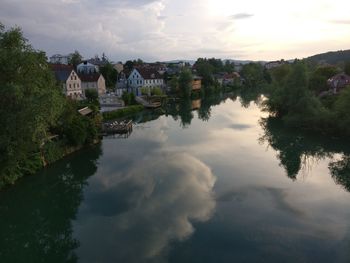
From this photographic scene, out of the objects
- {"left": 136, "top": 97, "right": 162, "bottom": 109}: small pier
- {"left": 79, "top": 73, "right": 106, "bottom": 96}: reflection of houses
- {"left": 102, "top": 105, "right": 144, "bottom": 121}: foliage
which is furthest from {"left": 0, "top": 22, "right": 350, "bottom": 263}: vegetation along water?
{"left": 79, "top": 73, "right": 106, "bottom": 96}: reflection of houses

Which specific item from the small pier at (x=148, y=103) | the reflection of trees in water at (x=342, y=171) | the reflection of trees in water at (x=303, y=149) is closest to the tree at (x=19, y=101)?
the reflection of trees in water at (x=303, y=149)

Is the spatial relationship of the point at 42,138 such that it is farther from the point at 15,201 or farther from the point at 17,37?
the point at 17,37

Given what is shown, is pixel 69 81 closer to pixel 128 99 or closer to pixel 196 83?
pixel 128 99

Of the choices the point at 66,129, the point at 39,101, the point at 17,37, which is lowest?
the point at 66,129

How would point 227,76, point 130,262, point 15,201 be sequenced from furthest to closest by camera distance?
1. point 227,76
2. point 15,201
3. point 130,262

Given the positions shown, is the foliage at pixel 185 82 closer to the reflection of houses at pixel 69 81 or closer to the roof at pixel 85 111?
the reflection of houses at pixel 69 81

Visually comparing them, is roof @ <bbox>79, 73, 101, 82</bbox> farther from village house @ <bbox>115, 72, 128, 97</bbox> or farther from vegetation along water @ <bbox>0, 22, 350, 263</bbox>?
vegetation along water @ <bbox>0, 22, 350, 263</bbox>

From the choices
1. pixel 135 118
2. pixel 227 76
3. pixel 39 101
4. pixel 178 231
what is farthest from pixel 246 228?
pixel 227 76

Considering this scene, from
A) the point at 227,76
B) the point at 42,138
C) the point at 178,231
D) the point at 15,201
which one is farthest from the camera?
the point at 227,76
